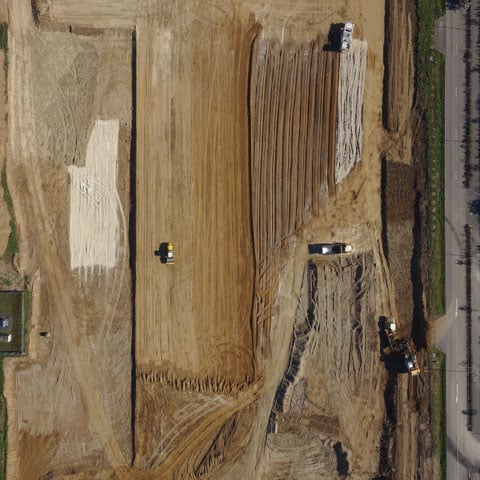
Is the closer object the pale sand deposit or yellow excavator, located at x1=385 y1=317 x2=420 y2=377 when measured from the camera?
yellow excavator, located at x1=385 y1=317 x2=420 y2=377

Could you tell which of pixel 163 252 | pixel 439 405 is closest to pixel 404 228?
Answer: pixel 439 405

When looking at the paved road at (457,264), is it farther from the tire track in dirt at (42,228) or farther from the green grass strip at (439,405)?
the tire track in dirt at (42,228)

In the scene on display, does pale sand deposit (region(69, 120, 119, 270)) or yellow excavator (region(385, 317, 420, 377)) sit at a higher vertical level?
pale sand deposit (region(69, 120, 119, 270))

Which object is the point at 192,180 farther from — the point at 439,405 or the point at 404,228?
the point at 439,405

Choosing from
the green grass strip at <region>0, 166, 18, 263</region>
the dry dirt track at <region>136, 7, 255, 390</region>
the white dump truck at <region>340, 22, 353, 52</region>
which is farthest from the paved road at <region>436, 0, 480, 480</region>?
the green grass strip at <region>0, 166, 18, 263</region>

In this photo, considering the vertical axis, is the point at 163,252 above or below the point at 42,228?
below

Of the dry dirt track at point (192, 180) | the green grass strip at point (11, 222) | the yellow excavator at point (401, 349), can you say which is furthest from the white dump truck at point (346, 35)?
the green grass strip at point (11, 222)

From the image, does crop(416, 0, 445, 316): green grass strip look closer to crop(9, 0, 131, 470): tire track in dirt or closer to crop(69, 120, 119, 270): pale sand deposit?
crop(69, 120, 119, 270): pale sand deposit

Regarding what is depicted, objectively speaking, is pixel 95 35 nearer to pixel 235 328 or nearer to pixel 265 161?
pixel 265 161
